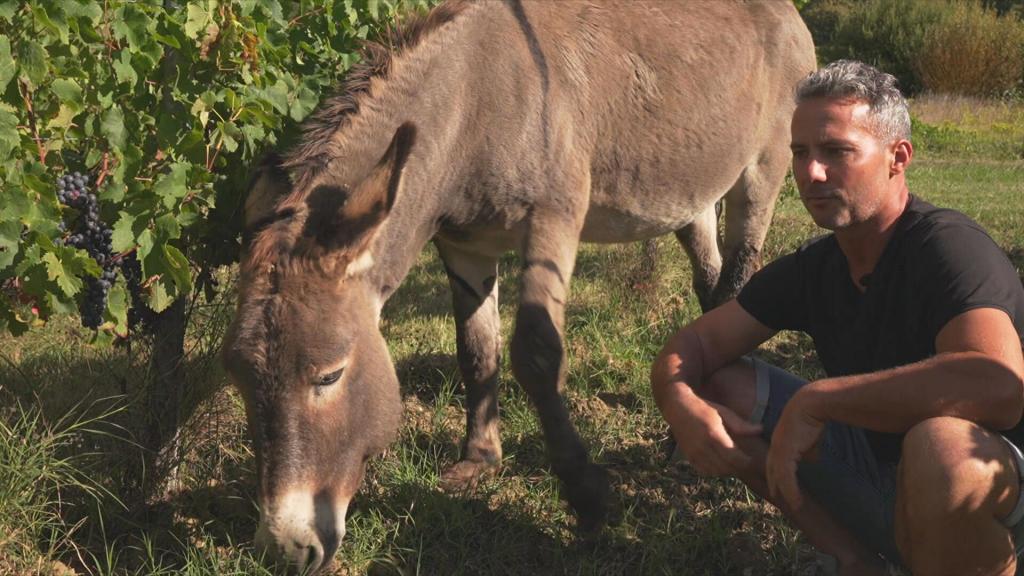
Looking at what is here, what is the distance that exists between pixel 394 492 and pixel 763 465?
4.72 feet

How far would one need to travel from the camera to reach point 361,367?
319 cm

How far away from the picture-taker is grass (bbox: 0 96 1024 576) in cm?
332

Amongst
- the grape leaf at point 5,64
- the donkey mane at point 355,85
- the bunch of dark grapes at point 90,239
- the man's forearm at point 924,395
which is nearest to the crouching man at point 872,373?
the man's forearm at point 924,395

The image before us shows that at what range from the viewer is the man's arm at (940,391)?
2.43 meters

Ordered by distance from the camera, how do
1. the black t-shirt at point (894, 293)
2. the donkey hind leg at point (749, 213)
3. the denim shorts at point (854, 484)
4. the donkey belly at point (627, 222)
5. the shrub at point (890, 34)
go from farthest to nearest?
the shrub at point (890, 34), the donkey hind leg at point (749, 213), the donkey belly at point (627, 222), the denim shorts at point (854, 484), the black t-shirt at point (894, 293)

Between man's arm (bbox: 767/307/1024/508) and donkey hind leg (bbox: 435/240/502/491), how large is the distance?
178 centimetres

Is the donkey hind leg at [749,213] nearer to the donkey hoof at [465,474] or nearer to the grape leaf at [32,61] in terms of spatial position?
the donkey hoof at [465,474]

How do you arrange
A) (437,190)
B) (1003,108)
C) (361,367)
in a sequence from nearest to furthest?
(361,367) < (437,190) < (1003,108)

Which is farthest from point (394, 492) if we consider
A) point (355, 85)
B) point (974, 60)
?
point (974, 60)

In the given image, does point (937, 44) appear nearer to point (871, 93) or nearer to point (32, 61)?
point (871, 93)

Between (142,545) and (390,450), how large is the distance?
1.01 meters

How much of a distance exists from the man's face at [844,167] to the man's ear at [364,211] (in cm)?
120

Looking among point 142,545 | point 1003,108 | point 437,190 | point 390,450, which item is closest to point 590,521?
point 390,450

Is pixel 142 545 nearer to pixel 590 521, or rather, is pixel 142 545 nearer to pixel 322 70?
pixel 590 521
